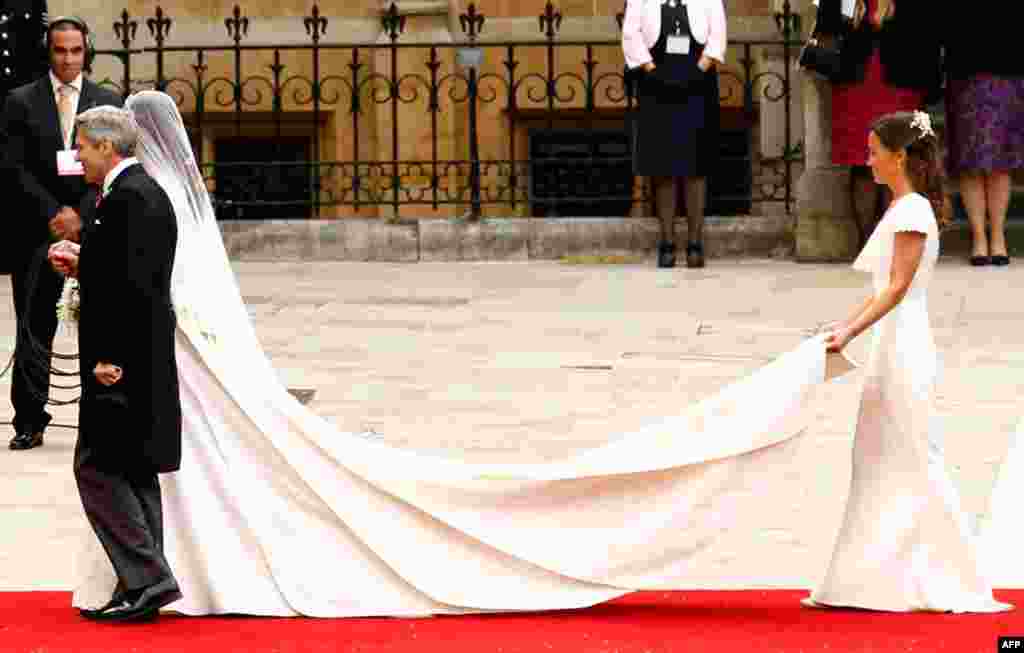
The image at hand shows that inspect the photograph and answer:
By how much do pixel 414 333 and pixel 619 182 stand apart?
5.52 metres

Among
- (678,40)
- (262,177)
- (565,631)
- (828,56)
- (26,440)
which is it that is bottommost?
(565,631)

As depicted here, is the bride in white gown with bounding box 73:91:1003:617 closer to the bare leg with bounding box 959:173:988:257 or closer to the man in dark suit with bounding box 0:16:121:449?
the man in dark suit with bounding box 0:16:121:449

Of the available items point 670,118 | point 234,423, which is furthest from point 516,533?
point 670,118

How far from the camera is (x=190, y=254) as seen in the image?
28.0ft

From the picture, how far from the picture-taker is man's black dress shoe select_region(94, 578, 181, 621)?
8086mm

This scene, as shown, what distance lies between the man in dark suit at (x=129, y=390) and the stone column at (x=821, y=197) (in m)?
10.7

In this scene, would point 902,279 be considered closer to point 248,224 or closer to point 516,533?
point 516,533

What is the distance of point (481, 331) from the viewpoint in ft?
48.6

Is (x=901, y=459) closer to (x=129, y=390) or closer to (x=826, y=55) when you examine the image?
(x=129, y=390)

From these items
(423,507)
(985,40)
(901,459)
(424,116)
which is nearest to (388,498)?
(423,507)

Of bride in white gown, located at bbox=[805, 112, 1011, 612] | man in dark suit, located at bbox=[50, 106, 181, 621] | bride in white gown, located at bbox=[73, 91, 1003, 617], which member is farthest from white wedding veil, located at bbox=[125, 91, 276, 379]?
bride in white gown, located at bbox=[805, 112, 1011, 612]

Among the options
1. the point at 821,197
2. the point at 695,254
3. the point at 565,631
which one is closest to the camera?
the point at 565,631

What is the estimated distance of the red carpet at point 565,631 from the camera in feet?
25.6

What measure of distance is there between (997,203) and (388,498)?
10134mm
